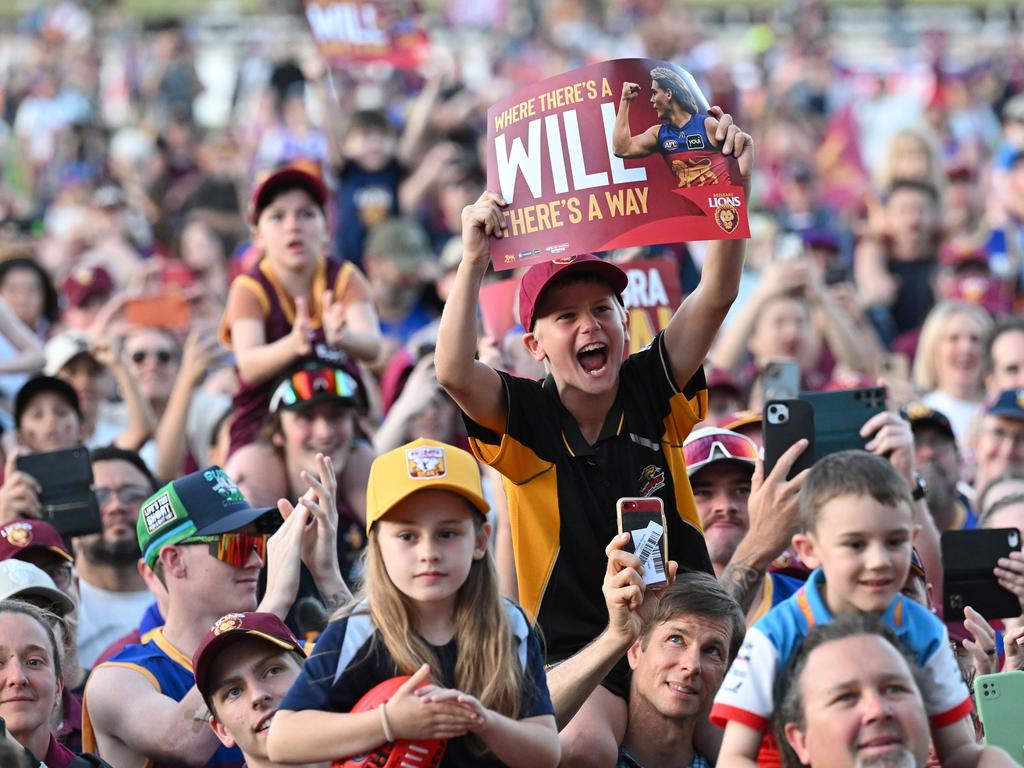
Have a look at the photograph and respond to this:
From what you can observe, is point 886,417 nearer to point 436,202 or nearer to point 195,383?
point 195,383

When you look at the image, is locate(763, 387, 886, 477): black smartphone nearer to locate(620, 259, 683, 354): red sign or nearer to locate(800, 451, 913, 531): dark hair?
locate(800, 451, 913, 531): dark hair

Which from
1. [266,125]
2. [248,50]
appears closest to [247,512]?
[266,125]

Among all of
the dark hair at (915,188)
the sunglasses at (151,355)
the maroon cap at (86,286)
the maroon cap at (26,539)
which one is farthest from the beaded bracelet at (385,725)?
the dark hair at (915,188)

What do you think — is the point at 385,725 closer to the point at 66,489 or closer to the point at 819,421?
the point at 819,421

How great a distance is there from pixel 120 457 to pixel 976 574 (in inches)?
149

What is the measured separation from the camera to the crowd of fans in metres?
4.56

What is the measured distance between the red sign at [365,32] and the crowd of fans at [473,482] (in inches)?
38.9

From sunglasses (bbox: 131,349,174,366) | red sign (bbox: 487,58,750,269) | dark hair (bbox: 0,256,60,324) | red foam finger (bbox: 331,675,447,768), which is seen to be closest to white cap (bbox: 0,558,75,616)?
red foam finger (bbox: 331,675,447,768)

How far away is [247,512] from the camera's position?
6.18 m

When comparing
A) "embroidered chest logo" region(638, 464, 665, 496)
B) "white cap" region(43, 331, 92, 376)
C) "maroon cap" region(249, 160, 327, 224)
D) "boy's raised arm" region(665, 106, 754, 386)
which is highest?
"maroon cap" region(249, 160, 327, 224)

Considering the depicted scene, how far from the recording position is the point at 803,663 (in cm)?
431

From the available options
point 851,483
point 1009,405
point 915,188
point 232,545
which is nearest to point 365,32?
point 915,188

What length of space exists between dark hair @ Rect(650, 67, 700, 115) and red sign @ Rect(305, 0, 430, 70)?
8.03 metres

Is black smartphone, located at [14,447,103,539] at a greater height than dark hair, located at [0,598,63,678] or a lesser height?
greater
